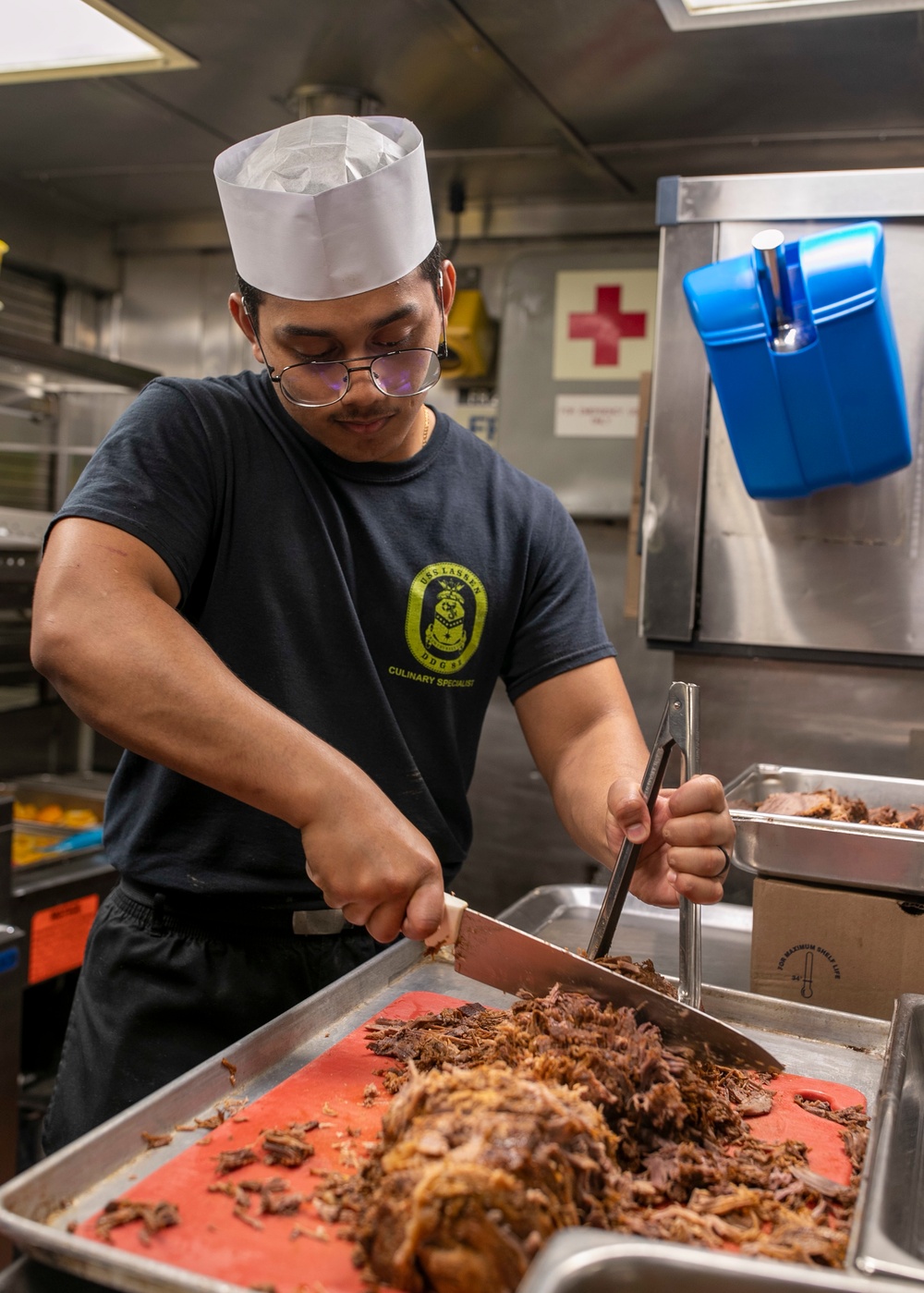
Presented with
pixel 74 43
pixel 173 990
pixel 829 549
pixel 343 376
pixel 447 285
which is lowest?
pixel 173 990

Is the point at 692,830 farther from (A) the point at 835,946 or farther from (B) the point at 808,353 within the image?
(B) the point at 808,353

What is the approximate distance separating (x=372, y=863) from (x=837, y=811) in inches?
34.1

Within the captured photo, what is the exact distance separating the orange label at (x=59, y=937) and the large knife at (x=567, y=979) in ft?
8.59

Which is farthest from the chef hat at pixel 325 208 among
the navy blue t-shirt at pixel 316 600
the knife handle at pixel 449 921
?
the knife handle at pixel 449 921

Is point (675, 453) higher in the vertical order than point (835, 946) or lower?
higher

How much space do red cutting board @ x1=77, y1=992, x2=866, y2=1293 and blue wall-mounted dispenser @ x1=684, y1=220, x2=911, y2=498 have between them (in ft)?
5.45

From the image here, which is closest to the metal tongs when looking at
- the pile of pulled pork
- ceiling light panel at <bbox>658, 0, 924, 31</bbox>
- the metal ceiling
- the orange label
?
the pile of pulled pork

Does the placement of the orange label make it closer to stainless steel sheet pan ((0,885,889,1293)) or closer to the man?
the man

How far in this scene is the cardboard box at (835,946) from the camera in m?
1.72

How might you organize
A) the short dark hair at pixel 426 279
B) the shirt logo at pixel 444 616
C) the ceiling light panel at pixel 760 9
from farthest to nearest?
the ceiling light panel at pixel 760 9
the shirt logo at pixel 444 616
the short dark hair at pixel 426 279

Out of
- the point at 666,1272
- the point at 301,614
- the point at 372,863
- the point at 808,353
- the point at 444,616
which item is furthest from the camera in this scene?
the point at 808,353

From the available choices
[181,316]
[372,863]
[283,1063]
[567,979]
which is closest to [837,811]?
[567,979]

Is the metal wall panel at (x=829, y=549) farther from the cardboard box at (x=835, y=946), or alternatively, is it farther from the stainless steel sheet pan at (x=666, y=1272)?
the stainless steel sheet pan at (x=666, y=1272)

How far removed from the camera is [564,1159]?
1003mm
